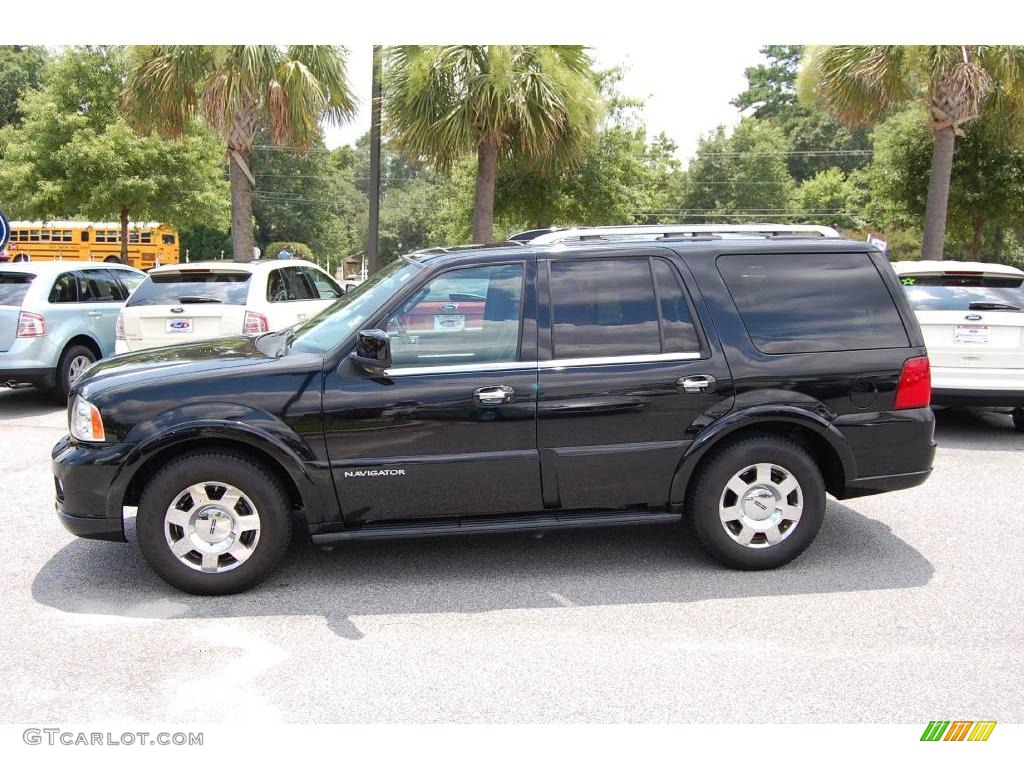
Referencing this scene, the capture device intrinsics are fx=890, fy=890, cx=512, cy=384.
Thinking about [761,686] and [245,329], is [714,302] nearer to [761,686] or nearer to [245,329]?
[761,686]

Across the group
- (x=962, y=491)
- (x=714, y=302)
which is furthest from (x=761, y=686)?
(x=962, y=491)

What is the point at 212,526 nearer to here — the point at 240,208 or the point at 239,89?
the point at 239,89

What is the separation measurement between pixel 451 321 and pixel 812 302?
2.01 metres

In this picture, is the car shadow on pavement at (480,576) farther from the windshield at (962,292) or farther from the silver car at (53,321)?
the silver car at (53,321)

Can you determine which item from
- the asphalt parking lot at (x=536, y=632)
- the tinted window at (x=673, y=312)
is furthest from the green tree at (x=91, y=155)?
the tinted window at (x=673, y=312)

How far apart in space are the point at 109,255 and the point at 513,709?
46.6m

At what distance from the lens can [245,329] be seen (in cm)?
875

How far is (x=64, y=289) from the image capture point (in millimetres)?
10148

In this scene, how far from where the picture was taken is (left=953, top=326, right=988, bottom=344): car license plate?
26.1 ft

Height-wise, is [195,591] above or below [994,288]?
below

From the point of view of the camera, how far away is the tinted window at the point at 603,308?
467 cm

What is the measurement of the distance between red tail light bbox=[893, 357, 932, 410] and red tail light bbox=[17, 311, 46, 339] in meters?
8.64

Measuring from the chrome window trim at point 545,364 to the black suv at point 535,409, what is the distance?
0.01m

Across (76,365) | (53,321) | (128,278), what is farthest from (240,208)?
(53,321)
